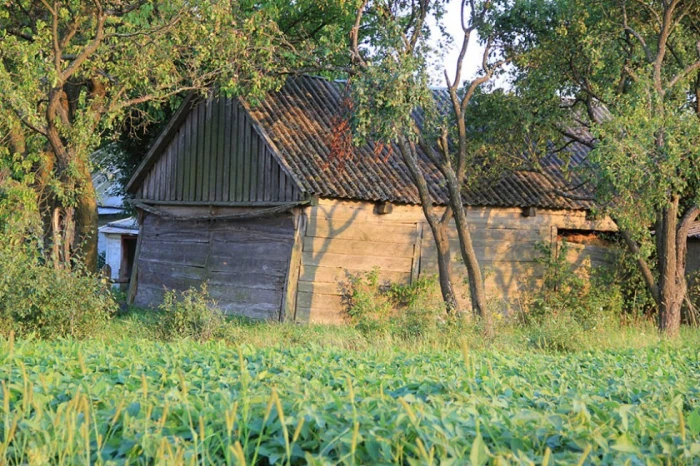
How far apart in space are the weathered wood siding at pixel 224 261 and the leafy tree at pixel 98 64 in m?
2.48

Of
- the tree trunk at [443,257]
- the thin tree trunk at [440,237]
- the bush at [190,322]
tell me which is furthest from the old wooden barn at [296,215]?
the bush at [190,322]

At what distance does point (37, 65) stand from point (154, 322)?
5.02m

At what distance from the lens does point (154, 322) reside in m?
14.3

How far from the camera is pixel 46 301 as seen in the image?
12.5 m

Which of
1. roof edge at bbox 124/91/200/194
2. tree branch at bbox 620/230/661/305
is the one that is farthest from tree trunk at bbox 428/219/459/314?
roof edge at bbox 124/91/200/194

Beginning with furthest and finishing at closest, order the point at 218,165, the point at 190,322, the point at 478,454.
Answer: the point at 218,165, the point at 190,322, the point at 478,454

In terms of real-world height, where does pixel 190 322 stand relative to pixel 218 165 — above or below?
below

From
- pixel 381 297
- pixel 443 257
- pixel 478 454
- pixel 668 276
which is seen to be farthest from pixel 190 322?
pixel 478 454

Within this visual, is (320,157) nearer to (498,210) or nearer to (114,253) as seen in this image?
(498,210)

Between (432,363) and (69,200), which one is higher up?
(69,200)

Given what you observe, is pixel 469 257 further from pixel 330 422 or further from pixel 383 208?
pixel 330 422

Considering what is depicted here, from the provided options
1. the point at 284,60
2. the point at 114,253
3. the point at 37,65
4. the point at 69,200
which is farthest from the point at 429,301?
the point at 114,253

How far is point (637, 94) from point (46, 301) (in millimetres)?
9994

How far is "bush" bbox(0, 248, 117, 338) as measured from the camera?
12320 millimetres
